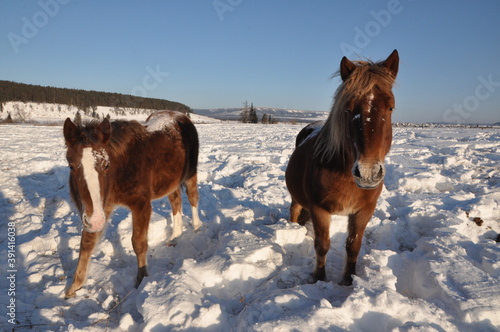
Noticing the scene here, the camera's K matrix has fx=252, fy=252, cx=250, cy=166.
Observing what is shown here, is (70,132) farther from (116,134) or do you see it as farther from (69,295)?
(69,295)

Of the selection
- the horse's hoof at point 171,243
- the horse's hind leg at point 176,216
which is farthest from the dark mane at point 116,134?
the horse's hoof at point 171,243

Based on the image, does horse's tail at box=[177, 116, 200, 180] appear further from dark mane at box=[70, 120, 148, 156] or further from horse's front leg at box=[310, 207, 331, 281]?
horse's front leg at box=[310, 207, 331, 281]

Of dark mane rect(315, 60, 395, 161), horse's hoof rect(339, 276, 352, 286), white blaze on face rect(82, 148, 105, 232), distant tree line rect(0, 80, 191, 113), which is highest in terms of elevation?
distant tree line rect(0, 80, 191, 113)

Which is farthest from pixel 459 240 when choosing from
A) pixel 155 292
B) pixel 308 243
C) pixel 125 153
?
pixel 125 153

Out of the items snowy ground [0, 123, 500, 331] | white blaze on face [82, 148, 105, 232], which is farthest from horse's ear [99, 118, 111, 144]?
snowy ground [0, 123, 500, 331]

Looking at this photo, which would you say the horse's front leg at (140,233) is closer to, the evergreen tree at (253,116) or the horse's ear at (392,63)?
the horse's ear at (392,63)

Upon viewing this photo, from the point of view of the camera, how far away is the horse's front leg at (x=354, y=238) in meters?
2.67

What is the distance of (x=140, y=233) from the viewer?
3.11 m

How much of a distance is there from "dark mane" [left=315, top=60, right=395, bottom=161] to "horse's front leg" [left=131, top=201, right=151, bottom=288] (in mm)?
2257

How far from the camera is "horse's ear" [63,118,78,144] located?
244 cm

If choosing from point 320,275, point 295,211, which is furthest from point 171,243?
point 320,275

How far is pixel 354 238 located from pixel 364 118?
1449mm

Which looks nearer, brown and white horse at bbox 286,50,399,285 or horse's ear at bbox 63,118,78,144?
brown and white horse at bbox 286,50,399,285

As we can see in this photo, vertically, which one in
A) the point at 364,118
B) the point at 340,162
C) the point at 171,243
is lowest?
the point at 171,243
